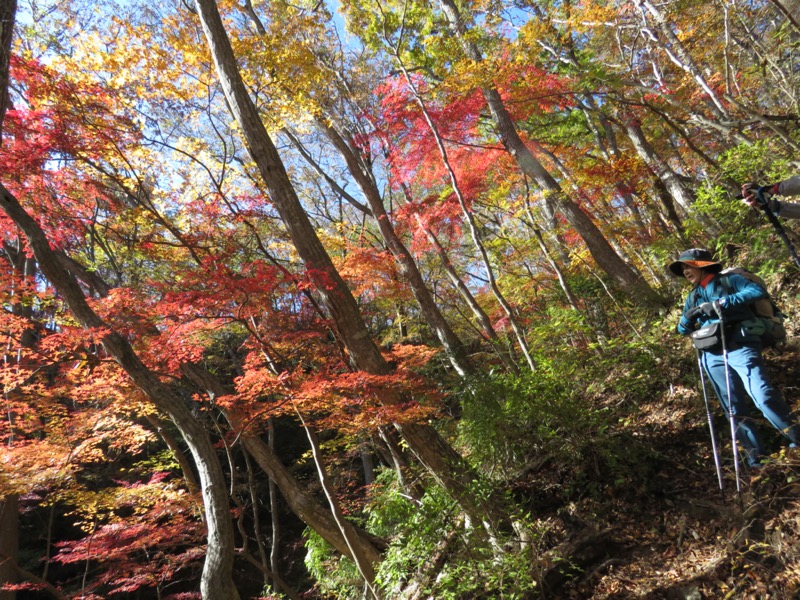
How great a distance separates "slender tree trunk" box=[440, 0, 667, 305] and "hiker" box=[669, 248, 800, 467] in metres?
3.23

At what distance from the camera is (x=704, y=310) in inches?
107

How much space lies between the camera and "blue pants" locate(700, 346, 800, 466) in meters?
2.38

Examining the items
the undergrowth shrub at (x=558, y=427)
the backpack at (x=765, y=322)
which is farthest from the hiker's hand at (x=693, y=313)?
the undergrowth shrub at (x=558, y=427)

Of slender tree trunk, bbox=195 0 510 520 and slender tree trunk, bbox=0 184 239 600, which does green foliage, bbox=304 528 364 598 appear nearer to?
slender tree trunk, bbox=0 184 239 600

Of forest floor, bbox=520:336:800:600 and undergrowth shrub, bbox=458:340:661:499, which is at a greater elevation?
undergrowth shrub, bbox=458:340:661:499

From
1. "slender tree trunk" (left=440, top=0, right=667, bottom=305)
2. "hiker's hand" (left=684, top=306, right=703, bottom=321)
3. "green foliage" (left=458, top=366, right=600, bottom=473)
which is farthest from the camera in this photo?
"slender tree trunk" (left=440, top=0, right=667, bottom=305)

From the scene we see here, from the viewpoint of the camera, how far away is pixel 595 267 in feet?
28.0

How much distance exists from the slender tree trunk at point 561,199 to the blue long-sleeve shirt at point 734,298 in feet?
10.8

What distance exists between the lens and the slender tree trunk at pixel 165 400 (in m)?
3.79

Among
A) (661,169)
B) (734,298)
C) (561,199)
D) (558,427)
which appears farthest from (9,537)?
(661,169)

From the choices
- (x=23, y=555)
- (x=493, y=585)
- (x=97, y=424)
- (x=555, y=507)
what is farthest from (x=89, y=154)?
(x=23, y=555)

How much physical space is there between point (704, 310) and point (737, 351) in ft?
1.09

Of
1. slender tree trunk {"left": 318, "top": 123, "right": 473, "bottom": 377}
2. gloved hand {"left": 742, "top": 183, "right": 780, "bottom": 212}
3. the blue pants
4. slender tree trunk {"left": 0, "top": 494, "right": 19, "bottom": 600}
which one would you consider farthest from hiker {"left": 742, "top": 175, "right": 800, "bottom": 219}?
slender tree trunk {"left": 0, "top": 494, "right": 19, "bottom": 600}

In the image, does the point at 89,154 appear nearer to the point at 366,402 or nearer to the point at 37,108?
the point at 37,108
